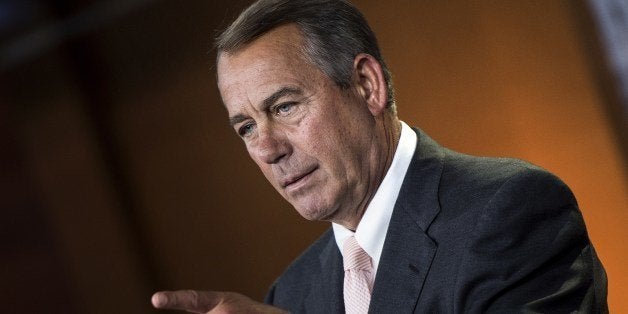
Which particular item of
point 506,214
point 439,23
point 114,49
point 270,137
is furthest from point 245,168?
point 506,214

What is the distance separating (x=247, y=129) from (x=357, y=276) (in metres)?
0.42

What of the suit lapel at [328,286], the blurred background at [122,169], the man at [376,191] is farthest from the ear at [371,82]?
the blurred background at [122,169]

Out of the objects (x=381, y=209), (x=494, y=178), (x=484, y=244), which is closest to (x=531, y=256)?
(x=484, y=244)

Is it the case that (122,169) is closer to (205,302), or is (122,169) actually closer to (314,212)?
(314,212)

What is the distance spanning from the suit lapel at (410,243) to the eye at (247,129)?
371 millimetres

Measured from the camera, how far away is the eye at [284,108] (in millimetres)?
1955

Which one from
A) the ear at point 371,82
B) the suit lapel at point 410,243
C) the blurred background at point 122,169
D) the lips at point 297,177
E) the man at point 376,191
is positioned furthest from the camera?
the blurred background at point 122,169

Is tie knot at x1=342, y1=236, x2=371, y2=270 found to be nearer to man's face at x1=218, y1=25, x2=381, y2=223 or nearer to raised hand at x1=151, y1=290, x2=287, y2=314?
man's face at x1=218, y1=25, x2=381, y2=223

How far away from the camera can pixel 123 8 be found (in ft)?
12.6

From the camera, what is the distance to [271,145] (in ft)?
6.43

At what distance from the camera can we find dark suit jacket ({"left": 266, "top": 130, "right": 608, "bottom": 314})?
1648 mm

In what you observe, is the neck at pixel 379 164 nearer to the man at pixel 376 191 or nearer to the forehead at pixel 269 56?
the man at pixel 376 191

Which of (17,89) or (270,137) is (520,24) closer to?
(270,137)

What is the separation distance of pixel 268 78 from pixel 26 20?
220 cm
